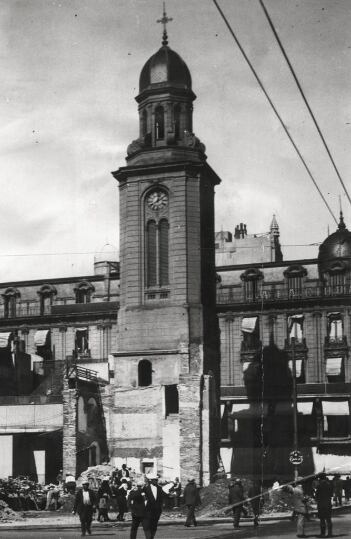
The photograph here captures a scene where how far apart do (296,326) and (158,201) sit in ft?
57.7

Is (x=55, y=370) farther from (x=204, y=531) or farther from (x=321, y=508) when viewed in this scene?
(x=321, y=508)

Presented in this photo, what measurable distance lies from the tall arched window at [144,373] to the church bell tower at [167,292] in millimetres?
54

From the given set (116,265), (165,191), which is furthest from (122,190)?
(116,265)

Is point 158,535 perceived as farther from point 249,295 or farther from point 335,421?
point 249,295

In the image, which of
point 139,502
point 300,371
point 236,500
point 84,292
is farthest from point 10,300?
point 139,502

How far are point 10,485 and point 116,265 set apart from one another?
39145 mm

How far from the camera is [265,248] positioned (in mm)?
78875

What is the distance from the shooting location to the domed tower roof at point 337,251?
6788 cm

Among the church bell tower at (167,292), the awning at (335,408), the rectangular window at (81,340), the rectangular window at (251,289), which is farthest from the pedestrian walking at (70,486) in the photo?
the rectangular window at (251,289)

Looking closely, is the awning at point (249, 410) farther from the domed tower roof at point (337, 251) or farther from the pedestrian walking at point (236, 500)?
the pedestrian walking at point (236, 500)

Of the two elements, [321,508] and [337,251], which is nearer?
[321,508]

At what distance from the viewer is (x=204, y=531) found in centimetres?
2745

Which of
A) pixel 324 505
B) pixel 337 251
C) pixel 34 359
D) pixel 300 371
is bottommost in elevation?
pixel 324 505

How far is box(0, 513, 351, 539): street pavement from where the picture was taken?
81.8 feet
